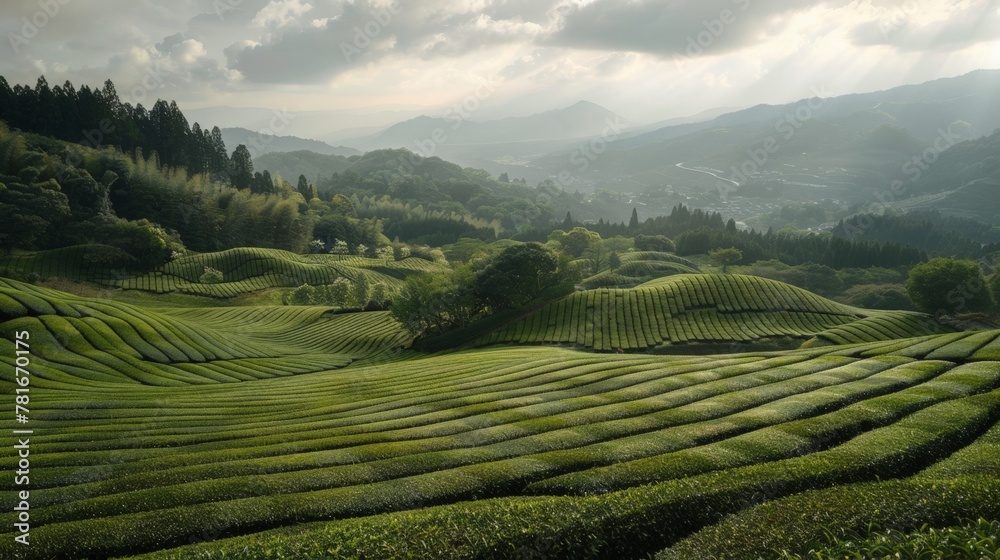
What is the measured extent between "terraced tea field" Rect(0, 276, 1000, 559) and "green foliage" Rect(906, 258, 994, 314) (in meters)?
43.7

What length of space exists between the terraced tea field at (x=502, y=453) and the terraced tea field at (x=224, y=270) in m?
62.8

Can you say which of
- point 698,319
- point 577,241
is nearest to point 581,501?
point 698,319

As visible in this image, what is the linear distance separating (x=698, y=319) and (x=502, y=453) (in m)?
56.7

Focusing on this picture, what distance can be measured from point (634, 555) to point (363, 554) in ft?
19.4

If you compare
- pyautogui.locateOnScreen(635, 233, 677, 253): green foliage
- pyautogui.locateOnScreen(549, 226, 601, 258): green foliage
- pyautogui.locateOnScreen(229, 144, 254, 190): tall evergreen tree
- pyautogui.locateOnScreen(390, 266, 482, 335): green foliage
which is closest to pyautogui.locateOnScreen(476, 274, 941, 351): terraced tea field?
pyautogui.locateOnScreen(390, 266, 482, 335): green foliage

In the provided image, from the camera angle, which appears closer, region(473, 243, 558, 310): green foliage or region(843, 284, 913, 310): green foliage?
region(473, 243, 558, 310): green foliage

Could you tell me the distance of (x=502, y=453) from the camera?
58.9 ft

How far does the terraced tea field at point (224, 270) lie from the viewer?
286 feet

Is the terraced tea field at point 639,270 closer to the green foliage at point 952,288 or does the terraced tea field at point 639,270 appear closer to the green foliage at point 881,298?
the green foliage at point 881,298

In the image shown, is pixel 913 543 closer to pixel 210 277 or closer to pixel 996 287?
pixel 996 287

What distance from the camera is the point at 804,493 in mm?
12977

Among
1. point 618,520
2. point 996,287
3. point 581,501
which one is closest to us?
point 618,520

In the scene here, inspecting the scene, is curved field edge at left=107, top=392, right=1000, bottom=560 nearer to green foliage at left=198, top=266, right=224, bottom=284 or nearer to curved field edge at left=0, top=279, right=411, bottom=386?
curved field edge at left=0, top=279, right=411, bottom=386

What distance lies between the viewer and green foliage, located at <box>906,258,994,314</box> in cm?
6675
